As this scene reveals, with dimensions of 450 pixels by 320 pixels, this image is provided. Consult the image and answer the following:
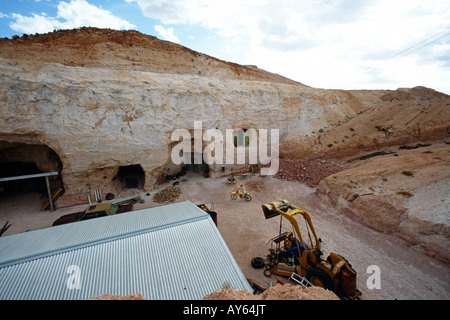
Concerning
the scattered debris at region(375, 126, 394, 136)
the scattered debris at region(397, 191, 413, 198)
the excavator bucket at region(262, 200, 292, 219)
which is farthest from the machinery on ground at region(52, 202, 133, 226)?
Result: the scattered debris at region(375, 126, 394, 136)

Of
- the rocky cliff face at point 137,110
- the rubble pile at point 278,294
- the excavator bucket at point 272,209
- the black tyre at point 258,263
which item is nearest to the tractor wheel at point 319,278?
the black tyre at point 258,263

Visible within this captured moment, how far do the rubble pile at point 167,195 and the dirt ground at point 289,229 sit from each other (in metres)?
0.40

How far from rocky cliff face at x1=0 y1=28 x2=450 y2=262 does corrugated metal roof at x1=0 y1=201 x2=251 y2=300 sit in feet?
25.0

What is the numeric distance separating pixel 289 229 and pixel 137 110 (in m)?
12.8

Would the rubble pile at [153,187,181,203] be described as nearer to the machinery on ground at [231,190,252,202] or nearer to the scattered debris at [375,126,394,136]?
the machinery on ground at [231,190,252,202]

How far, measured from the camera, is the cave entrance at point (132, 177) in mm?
16984

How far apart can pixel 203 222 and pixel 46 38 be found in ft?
58.0

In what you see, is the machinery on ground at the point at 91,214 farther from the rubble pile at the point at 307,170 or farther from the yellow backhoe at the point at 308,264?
the rubble pile at the point at 307,170

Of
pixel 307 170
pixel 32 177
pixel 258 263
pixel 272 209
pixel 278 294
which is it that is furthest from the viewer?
pixel 307 170

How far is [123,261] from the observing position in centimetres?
596

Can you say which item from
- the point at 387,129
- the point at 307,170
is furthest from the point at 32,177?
the point at 387,129

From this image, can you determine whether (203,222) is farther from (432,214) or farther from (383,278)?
(432,214)

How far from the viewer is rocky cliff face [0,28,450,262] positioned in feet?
42.3

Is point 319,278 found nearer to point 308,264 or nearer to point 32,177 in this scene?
point 308,264
